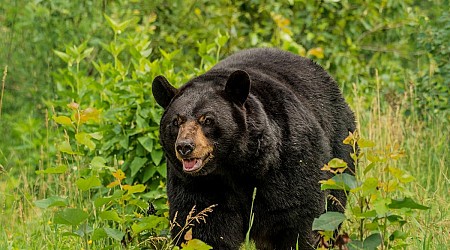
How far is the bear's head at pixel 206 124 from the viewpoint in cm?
511

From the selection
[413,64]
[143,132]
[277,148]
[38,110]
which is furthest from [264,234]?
[413,64]

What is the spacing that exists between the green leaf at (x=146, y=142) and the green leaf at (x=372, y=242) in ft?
8.66

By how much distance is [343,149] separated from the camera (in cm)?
634

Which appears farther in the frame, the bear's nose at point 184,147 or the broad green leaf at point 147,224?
the broad green leaf at point 147,224

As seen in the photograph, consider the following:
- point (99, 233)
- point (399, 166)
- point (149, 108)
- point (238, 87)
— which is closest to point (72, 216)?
point (99, 233)

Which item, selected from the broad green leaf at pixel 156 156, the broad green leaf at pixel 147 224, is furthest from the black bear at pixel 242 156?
the broad green leaf at pixel 156 156

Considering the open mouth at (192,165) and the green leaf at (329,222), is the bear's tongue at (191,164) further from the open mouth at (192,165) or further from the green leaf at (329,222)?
the green leaf at (329,222)

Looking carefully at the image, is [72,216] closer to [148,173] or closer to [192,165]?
[192,165]

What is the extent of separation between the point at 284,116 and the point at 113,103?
216cm

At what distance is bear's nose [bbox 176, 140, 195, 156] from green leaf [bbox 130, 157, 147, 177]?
1928 millimetres

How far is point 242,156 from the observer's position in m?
5.31

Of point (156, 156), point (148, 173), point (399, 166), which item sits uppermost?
point (156, 156)

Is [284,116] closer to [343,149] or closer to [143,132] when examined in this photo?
[343,149]

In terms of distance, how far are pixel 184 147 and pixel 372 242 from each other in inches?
43.1
